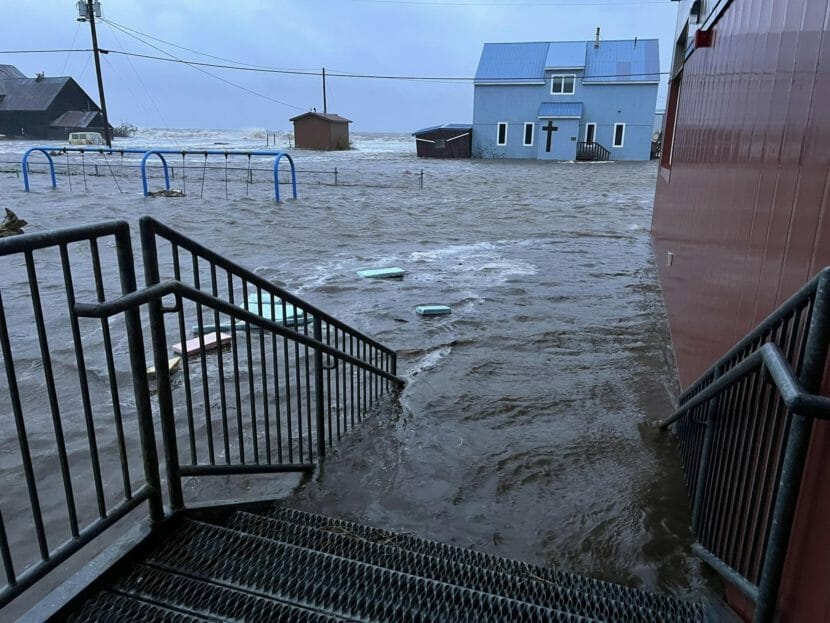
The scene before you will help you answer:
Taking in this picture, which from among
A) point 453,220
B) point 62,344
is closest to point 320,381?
point 62,344

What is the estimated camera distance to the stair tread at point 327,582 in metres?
2.26

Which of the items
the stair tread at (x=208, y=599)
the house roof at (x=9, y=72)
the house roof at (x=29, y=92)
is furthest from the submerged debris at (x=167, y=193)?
the house roof at (x=9, y=72)

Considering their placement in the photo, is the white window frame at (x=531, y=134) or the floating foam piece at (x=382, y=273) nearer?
the floating foam piece at (x=382, y=273)

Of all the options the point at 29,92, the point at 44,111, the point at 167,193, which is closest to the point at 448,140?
the point at 167,193

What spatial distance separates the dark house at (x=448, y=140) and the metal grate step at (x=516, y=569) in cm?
4212

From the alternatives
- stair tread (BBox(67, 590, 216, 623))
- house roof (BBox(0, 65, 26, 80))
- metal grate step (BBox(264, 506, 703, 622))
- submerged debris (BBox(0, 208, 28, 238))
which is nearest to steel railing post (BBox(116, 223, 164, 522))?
stair tread (BBox(67, 590, 216, 623))

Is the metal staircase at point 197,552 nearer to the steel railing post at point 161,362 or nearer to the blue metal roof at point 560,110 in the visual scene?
the steel railing post at point 161,362

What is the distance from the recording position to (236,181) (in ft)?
82.3

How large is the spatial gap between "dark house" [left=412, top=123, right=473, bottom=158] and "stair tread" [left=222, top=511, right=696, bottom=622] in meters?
42.4

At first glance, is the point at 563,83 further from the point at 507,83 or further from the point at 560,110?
the point at 507,83

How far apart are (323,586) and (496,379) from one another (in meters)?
3.90

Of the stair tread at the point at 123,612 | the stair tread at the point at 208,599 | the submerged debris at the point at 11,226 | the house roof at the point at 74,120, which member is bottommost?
the submerged debris at the point at 11,226

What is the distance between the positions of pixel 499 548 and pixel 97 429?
3405 mm

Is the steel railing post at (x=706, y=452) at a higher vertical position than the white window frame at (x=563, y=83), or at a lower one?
lower
